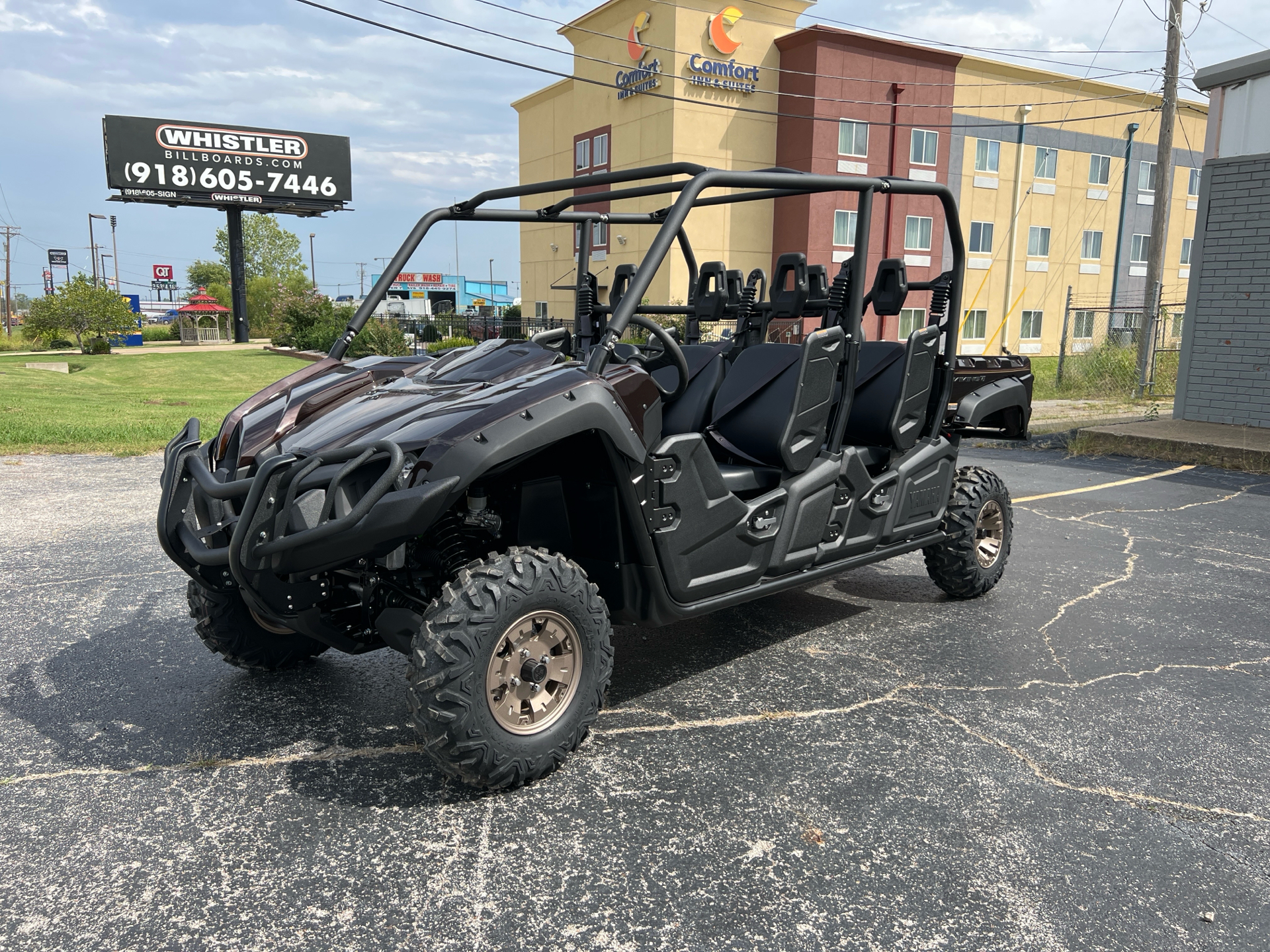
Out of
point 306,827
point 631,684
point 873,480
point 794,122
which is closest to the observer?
point 306,827

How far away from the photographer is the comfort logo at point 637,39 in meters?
29.6

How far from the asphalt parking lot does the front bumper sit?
755 millimetres

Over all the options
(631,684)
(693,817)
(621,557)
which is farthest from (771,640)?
(693,817)

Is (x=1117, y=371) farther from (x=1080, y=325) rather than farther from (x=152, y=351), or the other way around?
(x=152, y=351)

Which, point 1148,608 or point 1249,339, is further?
point 1249,339

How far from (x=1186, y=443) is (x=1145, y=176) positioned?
1309 inches

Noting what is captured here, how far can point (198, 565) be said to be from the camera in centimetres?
336

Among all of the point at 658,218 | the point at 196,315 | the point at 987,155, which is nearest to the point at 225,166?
the point at 196,315

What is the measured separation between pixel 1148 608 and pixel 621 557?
11.1 ft

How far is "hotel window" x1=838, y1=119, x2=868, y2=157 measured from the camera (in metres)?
30.3

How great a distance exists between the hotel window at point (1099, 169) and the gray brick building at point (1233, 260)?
27262 millimetres

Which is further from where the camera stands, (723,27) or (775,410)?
(723,27)

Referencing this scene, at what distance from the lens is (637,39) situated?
30.1m

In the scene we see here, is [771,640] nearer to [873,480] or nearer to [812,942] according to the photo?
[873,480]
